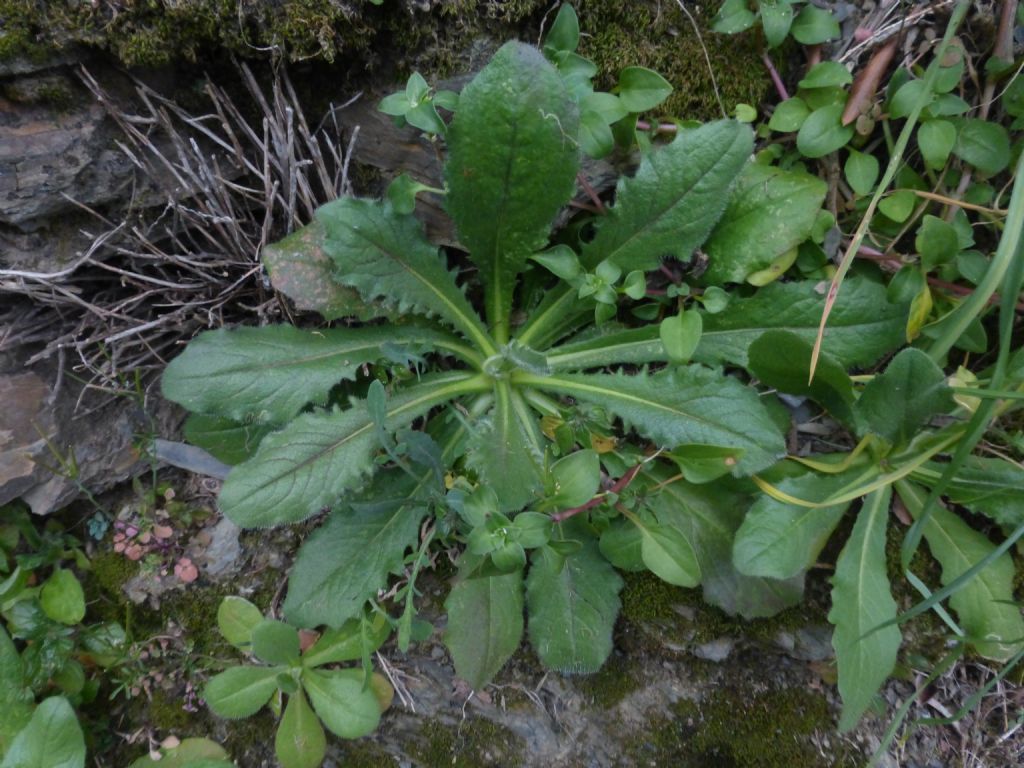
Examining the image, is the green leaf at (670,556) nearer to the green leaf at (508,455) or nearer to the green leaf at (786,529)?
the green leaf at (786,529)

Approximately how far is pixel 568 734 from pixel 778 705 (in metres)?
0.50

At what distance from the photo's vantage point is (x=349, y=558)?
1621mm

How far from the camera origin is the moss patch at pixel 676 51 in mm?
1621

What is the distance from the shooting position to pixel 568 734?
1687 mm

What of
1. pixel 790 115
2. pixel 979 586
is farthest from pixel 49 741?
pixel 790 115

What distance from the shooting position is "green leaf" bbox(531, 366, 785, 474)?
1470 mm

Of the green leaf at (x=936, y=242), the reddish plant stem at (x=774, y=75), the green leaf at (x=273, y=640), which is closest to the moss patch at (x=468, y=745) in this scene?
the green leaf at (x=273, y=640)

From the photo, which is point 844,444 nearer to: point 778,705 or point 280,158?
point 778,705

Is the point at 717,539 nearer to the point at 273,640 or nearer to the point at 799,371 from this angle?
the point at 799,371

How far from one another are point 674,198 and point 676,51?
372 mm

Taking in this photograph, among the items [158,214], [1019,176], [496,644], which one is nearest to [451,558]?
[496,644]

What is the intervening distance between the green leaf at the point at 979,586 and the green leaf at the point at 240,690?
159cm

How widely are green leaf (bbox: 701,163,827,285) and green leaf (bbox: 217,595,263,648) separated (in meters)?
1.42

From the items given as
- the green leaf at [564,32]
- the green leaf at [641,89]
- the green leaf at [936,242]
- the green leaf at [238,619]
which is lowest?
the green leaf at [238,619]
